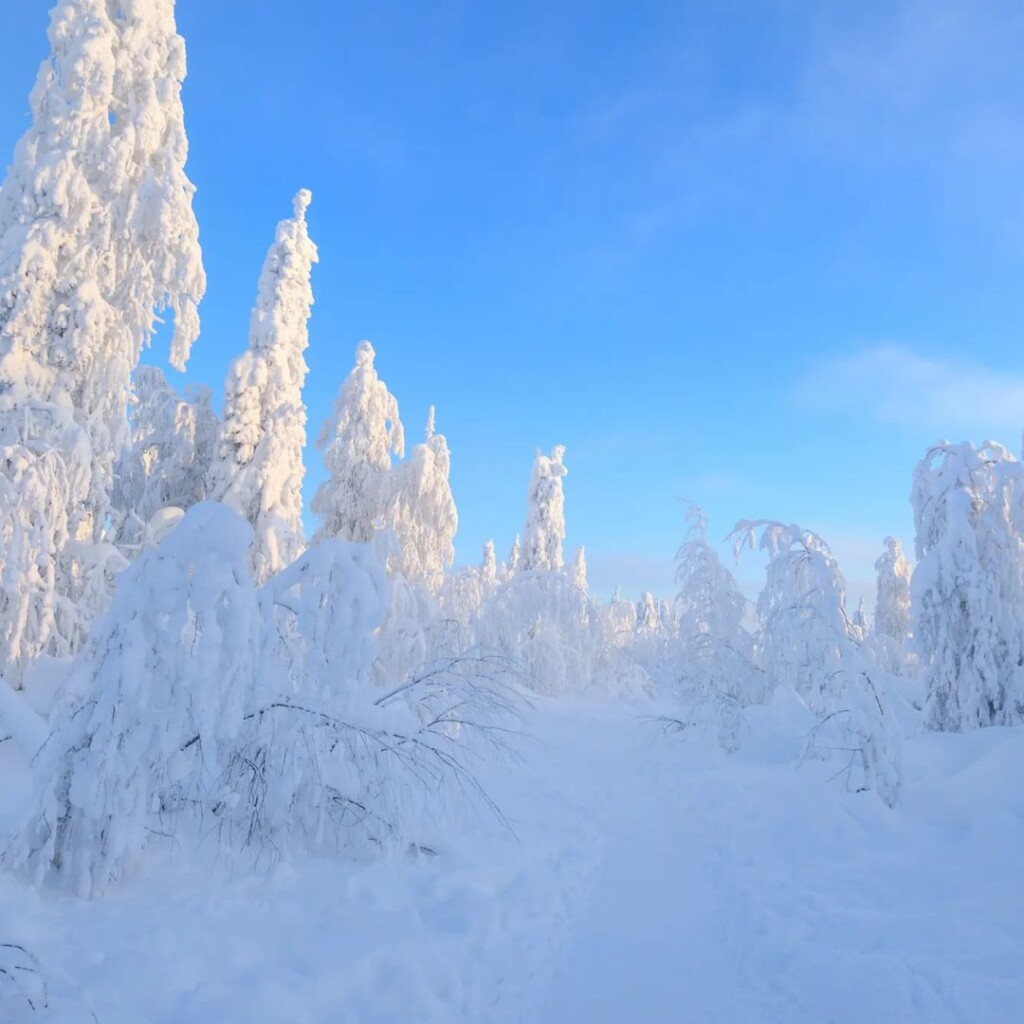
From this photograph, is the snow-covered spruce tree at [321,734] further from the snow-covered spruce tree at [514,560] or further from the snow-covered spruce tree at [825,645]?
the snow-covered spruce tree at [514,560]

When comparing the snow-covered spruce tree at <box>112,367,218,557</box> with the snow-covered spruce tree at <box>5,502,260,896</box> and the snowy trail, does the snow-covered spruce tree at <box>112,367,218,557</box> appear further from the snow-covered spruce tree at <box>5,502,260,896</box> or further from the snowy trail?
the snowy trail

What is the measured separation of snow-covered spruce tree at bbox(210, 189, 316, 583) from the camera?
1683 centimetres

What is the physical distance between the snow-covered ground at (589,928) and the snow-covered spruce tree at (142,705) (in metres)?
0.34

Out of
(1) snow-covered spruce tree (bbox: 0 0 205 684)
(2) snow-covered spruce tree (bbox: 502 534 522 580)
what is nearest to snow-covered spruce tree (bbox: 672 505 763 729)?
(1) snow-covered spruce tree (bbox: 0 0 205 684)

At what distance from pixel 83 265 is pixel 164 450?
10219 mm

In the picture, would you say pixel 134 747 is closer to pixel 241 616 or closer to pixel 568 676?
pixel 241 616

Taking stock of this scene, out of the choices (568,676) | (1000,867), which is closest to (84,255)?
(1000,867)

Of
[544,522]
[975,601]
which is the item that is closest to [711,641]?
[975,601]

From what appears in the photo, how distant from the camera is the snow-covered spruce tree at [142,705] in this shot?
4059 millimetres

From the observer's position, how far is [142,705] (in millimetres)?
4051

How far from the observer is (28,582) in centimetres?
761

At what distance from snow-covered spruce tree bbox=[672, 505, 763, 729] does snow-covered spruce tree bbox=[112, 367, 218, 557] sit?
12396 millimetres

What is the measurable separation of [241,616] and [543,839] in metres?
4.25

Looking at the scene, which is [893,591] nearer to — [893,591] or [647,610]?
[893,591]
